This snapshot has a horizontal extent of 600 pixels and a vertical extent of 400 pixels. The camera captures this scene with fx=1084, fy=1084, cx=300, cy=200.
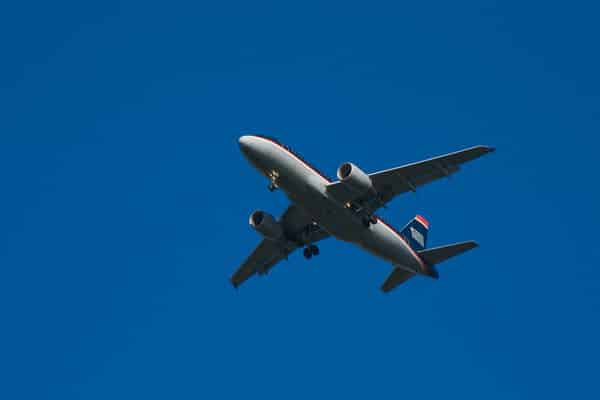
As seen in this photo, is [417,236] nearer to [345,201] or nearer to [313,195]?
[345,201]

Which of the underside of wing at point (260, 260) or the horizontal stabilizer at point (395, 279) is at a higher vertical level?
the horizontal stabilizer at point (395, 279)

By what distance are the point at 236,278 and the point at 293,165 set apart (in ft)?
45.1

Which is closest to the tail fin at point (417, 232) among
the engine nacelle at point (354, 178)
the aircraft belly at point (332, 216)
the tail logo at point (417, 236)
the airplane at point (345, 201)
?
the tail logo at point (417, 236)

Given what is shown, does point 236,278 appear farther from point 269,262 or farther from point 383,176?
point 383,176

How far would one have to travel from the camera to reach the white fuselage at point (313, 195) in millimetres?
59844

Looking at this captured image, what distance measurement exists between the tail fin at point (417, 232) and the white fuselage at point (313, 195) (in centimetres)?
607

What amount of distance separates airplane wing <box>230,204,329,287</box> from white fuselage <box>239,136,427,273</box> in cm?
293

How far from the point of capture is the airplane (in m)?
59.9

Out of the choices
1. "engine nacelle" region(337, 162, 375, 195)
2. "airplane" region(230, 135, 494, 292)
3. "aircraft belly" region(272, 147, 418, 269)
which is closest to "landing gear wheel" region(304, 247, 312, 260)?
"airplane" region(230, 135, 494, 292)

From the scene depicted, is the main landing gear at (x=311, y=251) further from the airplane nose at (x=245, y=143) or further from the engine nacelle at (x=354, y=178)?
the airplane nose at (x=245, y=143)

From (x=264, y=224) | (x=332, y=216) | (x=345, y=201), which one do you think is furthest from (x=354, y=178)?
(x=264, y=224)

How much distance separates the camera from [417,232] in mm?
71375

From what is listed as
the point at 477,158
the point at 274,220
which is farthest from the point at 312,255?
the point at 477,158

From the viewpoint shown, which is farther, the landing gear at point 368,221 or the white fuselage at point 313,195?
the landing gear at point 368,221
